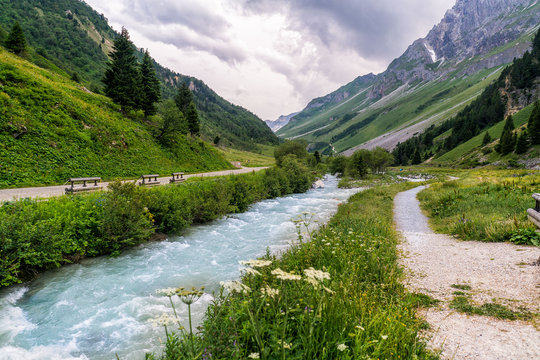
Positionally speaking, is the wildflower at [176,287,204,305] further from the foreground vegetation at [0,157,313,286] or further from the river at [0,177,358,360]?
the foreground vegetation at [0,157,313,286]

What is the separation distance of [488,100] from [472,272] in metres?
182

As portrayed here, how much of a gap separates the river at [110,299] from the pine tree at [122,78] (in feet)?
114

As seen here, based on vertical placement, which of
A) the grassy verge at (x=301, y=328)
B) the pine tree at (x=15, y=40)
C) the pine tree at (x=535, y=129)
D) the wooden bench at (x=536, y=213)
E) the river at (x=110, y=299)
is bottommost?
the river at (x=110, y=299)

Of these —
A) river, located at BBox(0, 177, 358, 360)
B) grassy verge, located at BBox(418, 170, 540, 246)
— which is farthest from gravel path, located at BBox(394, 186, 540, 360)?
river, located at BBox(0, 177, 358, 360)

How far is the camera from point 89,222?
1087 centimetres

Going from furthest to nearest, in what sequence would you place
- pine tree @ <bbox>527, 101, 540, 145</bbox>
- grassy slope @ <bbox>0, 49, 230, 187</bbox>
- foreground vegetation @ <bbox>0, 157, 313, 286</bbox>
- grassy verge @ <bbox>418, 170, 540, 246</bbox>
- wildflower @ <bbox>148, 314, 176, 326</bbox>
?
1. pine tree @ <bbox>527, 101, 540, 145</bbox>
2. grassy slope @ <bbox>0, 49, 230, 187</bbox>
3. grassy verge @ <bbox>418, 170, 540, 246</bbox>
4. foreground vegetation @ <bbox>0, 157, 313, 286</bbox>
5. wildflower @ <bbox>148, 314, 176, 326</bbox>

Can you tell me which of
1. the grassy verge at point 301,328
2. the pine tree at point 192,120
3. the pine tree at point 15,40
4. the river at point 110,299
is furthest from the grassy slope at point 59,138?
the pine tree at point 15,40

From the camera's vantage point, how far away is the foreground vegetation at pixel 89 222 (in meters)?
8.16

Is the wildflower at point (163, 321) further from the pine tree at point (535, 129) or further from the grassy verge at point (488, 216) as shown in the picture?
the pine tree at point (535, 129)

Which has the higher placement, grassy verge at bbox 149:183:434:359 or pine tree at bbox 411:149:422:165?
pine tree at bbox 411:149:422:165

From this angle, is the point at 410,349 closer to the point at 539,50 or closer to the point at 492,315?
the point at 492,315

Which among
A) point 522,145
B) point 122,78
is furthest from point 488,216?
point 522,145

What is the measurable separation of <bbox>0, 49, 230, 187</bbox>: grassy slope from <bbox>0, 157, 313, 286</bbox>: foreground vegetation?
1118 centimetres

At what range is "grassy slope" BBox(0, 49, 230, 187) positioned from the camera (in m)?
19.1
